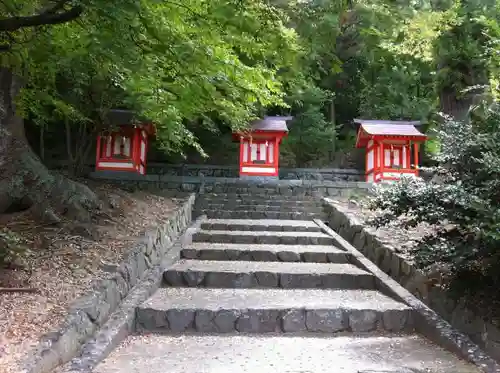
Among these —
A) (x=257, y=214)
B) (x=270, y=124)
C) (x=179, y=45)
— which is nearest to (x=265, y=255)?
(x=179, y=45)

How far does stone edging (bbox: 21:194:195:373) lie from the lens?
8.13ft

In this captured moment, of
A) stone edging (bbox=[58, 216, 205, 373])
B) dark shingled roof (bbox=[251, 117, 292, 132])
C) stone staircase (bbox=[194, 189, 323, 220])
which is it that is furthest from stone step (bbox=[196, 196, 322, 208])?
stone edging (bbox=[58, 216, 205, 373])

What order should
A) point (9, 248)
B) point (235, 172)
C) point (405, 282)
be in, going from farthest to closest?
1. point (235, 172)
2. point (405, 282)
3. point (9, 248)

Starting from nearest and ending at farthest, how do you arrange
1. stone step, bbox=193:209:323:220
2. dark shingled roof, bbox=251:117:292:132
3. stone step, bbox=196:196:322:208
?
stone step, bbox=193:209:323:220
stone step, bbox=196:196:322:208
dark shingled roof, bbox=251:117:292:132

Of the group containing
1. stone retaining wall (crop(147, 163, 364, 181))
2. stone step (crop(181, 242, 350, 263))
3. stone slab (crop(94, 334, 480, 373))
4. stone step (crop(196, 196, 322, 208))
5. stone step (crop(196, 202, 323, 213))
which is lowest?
stone slab (crop(94, 334, 480, 373))

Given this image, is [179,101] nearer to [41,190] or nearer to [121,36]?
[121,36]

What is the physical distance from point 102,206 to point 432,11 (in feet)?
27.1

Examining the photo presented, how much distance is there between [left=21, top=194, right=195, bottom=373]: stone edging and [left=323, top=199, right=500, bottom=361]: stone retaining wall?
2.80m

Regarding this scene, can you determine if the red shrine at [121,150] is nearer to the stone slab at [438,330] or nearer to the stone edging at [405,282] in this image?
the stone edging at [405,282]

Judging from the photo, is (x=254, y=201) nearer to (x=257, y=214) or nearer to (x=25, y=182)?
(x=257, y=214)

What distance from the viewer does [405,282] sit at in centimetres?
427

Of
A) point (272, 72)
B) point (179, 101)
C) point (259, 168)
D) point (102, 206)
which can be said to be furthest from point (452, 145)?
point (259, 168)

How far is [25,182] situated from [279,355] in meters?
4.09

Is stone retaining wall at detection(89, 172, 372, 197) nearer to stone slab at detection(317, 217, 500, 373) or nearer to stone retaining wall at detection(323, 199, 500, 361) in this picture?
stone retaining wall at detection(323, 199, 500, 361)
